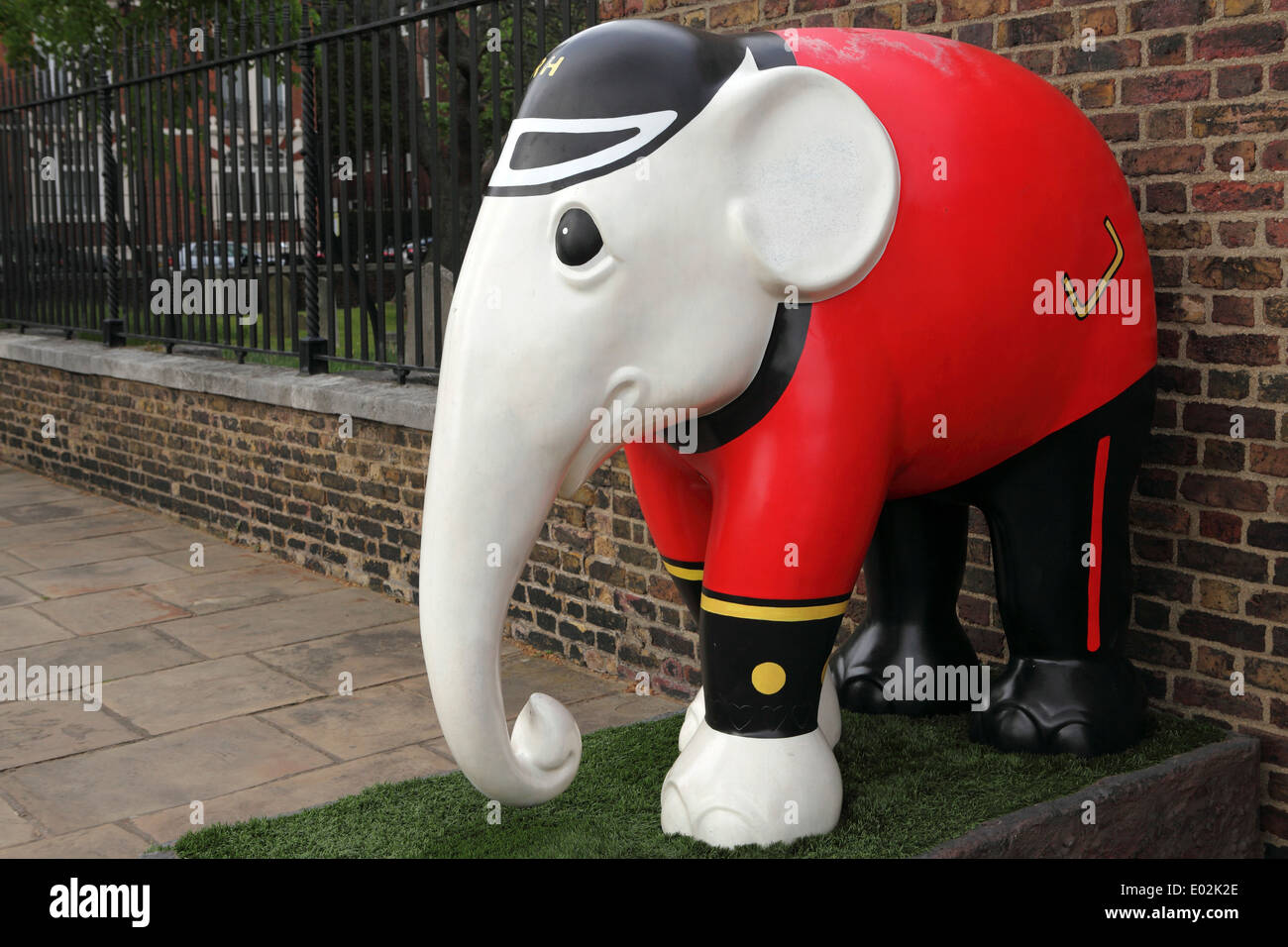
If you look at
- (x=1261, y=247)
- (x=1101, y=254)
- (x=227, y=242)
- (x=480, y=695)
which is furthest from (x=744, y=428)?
(x=227, y=242)

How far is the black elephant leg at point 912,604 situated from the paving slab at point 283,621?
9.50 ft

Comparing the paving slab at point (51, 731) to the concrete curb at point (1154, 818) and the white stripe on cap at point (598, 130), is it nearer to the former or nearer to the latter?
the white stripe on cap at point (598, 130)

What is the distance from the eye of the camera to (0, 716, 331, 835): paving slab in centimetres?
401

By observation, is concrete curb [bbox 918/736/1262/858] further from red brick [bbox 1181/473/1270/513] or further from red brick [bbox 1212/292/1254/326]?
red brick [bbox 1212/292/1254/326]

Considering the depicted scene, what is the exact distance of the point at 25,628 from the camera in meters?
6.01

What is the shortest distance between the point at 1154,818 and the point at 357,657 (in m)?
3.36

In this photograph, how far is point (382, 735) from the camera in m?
4.61

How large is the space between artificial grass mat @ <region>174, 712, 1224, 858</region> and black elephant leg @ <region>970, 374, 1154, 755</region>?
0.30ft

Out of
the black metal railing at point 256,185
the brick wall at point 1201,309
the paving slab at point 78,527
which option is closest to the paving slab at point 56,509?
the paving slab at point 78,527

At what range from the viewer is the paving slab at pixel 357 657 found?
526 cm

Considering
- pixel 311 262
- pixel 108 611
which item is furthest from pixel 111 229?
pixel 108 611

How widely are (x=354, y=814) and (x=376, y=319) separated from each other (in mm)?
3742

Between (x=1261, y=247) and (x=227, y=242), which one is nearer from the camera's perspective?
(x=1261, y=247)
